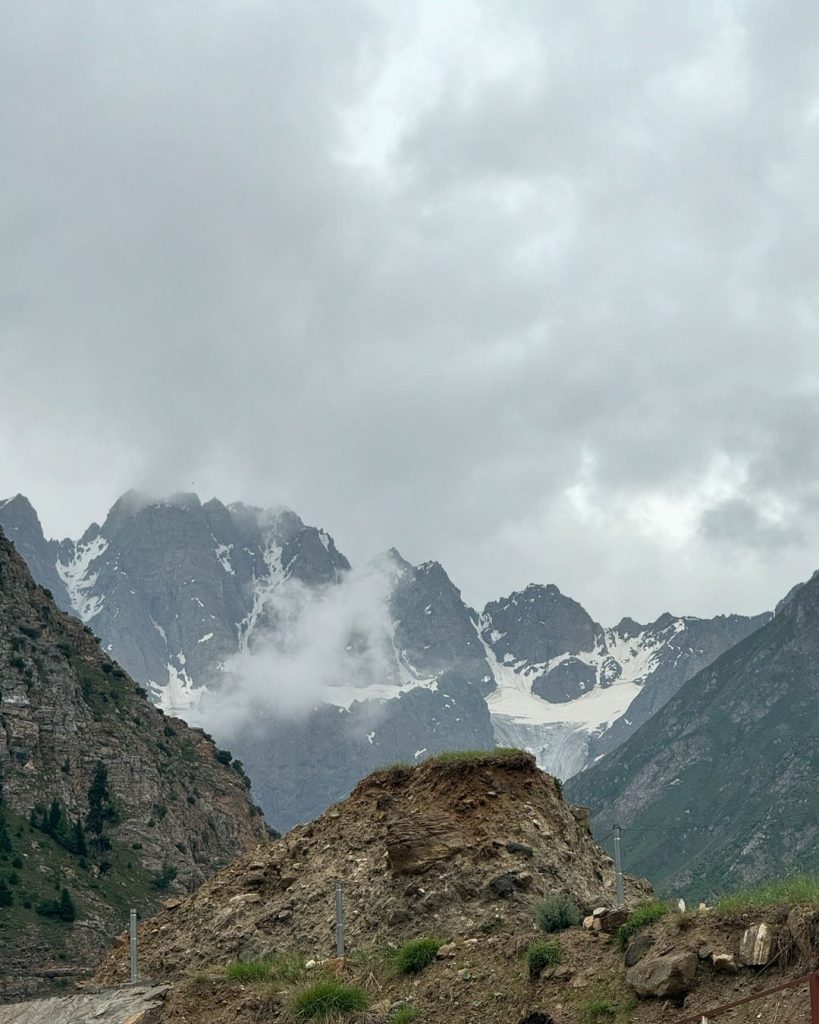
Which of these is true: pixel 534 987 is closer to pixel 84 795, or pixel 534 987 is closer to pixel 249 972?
pixel 249 972

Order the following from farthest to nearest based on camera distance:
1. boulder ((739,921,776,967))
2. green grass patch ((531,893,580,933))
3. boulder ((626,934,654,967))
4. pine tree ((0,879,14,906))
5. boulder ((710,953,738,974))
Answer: pine tree ((0,879,14,906))
green grass patch ((531,893,580,933))
boulder ((626,934,654,967))
boulder ((710,953,738,974))
boulder ((739,921,776,967))

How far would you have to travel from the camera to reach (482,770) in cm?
2636

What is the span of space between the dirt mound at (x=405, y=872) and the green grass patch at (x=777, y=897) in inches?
177

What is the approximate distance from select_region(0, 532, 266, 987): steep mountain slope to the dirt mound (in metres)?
66.7

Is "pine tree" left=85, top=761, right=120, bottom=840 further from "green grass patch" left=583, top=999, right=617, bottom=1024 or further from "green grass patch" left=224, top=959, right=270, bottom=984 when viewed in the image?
"green grass patch" left=583, top=999, right=617, bottom=1024

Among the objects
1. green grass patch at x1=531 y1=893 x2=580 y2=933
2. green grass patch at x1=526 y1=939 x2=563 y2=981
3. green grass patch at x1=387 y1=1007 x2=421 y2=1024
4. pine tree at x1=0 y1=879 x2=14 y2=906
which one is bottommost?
green grass patch at x1=387 y1=1007 x2=421 y2=1024

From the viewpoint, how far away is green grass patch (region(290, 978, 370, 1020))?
19.5 meters

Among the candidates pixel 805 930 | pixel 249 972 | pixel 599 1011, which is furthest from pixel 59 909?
pixel 805 930

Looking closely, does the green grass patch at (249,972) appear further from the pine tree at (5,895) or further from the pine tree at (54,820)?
the pine tree at (54,820)

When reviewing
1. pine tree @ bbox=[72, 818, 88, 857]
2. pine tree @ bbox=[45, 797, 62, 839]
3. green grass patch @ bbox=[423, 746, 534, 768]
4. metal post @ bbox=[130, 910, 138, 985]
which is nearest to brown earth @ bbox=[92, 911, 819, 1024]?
metal post @ bbox=[130, 910, 138, 985]

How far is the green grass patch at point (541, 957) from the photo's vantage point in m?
18.4

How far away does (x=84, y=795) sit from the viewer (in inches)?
4572

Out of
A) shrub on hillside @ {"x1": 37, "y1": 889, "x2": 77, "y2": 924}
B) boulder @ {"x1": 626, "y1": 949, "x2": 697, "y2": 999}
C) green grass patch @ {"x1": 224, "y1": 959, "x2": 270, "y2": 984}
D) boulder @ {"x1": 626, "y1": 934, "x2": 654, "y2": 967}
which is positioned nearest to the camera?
boulder @ {"x1": 626, "y1": 949, "x2": 697, "y2": 999}

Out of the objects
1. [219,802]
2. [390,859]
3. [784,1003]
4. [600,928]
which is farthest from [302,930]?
[219,802]
